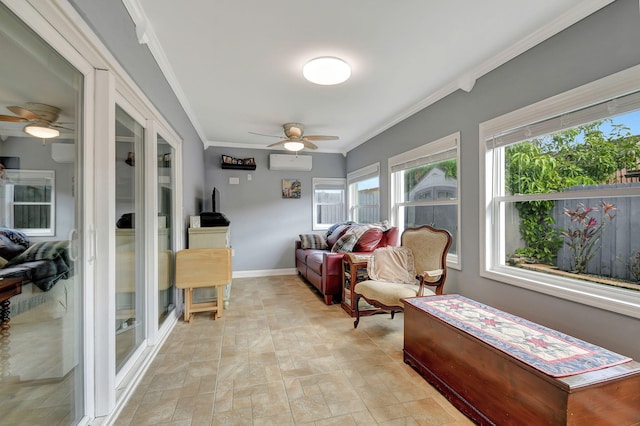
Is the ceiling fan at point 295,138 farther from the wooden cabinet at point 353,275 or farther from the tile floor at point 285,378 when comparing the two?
the tile floor at point 285,378

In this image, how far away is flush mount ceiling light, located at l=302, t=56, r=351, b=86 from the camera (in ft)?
7.72

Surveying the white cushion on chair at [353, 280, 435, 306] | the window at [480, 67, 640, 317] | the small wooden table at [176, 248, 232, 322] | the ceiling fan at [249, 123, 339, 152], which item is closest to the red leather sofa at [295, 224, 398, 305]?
the white cushion on chair at [353, 280, 435, 306]

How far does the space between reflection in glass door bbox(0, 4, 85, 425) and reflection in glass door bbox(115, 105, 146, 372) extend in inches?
17.0

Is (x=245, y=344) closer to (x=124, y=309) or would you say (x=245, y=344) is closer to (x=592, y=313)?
(x=124, y=309)

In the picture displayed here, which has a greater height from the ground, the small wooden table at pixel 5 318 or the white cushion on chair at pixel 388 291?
the small wooden table at pixel 5 318

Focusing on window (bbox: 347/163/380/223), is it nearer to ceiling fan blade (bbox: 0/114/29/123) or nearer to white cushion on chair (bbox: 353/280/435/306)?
white cushion on chair (bbox: 353/280/435/306)

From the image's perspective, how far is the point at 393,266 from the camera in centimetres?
293

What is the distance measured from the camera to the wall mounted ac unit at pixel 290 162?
5.20 meters

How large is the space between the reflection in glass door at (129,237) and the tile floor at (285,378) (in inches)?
12.8

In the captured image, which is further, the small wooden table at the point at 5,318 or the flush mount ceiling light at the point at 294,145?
the flush mount ceiling light at the point at 294,145

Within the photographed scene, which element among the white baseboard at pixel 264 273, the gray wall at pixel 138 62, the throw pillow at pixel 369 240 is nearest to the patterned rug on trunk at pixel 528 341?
the throw pillow at pixel 369 240

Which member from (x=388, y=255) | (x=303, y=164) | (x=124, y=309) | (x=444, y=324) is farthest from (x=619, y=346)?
(x=303, y=164)

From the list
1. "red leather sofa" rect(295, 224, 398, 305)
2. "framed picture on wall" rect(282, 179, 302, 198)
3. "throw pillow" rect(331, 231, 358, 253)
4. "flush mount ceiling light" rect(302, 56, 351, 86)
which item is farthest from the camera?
"framed picture on wall" rect(282, 179, 302, 198)

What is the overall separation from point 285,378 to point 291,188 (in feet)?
12.7
